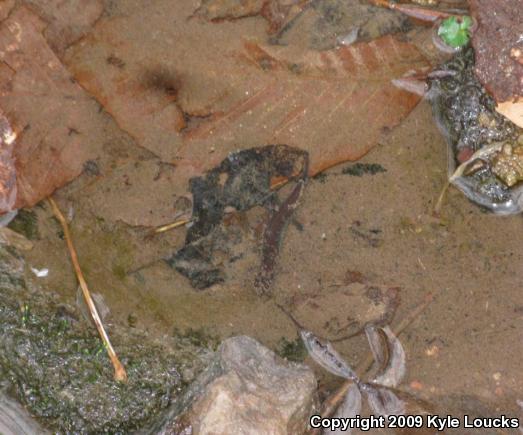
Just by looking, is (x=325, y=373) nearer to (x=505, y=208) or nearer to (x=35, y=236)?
(x=505, y=208)

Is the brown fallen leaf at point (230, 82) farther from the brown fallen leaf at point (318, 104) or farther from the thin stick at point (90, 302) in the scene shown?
the thin stick at point (90, 302)

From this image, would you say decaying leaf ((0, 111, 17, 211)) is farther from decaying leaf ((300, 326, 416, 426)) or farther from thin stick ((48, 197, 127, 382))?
decaying leaf ((300, 326, 416, 426))

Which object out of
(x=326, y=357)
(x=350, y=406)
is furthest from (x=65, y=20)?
(x=350, y=406)

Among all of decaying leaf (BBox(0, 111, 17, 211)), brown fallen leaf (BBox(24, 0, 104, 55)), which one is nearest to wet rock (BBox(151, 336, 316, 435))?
decaying leaf (BBox(0, 111, 17, 211))

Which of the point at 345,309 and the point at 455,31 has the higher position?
the point at 455,31

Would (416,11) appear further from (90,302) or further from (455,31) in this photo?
(90,302)
